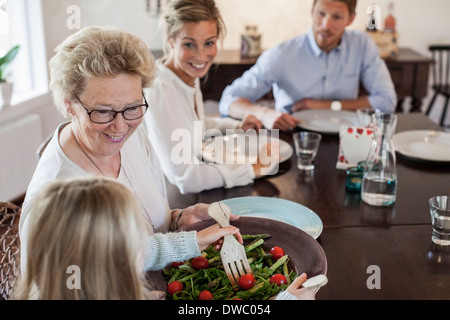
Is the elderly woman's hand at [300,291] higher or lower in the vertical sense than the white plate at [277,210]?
higher

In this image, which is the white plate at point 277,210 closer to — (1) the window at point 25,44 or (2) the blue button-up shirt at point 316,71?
(2) the blue button-up shirt at point 316,71

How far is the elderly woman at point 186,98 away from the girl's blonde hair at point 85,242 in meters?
0.85

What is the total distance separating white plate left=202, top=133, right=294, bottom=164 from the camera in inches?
75.4

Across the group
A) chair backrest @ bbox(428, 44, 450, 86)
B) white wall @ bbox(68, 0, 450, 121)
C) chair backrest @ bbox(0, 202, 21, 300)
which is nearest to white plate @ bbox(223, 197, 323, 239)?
chair backrest @ bbox(0, 202, 21, 300)

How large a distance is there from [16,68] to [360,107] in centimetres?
228

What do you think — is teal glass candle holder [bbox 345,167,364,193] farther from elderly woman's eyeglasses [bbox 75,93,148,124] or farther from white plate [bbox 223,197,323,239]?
elderly woman's eyeglasses [bbox 75,93,148,124]

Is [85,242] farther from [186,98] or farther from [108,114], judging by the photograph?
[186,98]

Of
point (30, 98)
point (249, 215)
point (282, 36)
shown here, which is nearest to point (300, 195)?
point (249, 215)

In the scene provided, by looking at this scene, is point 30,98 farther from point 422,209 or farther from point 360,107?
point 422,209

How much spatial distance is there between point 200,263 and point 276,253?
0.18m

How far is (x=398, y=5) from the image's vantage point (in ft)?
14.3

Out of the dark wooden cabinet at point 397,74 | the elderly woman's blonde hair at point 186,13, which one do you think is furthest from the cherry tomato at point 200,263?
the dark wooden cabinet at point 397,74

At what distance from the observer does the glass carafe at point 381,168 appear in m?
1.59

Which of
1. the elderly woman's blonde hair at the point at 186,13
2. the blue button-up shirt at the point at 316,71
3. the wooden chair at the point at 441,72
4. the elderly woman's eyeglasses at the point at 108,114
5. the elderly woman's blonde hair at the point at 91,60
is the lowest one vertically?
the wooden chair at the point at 441,72
